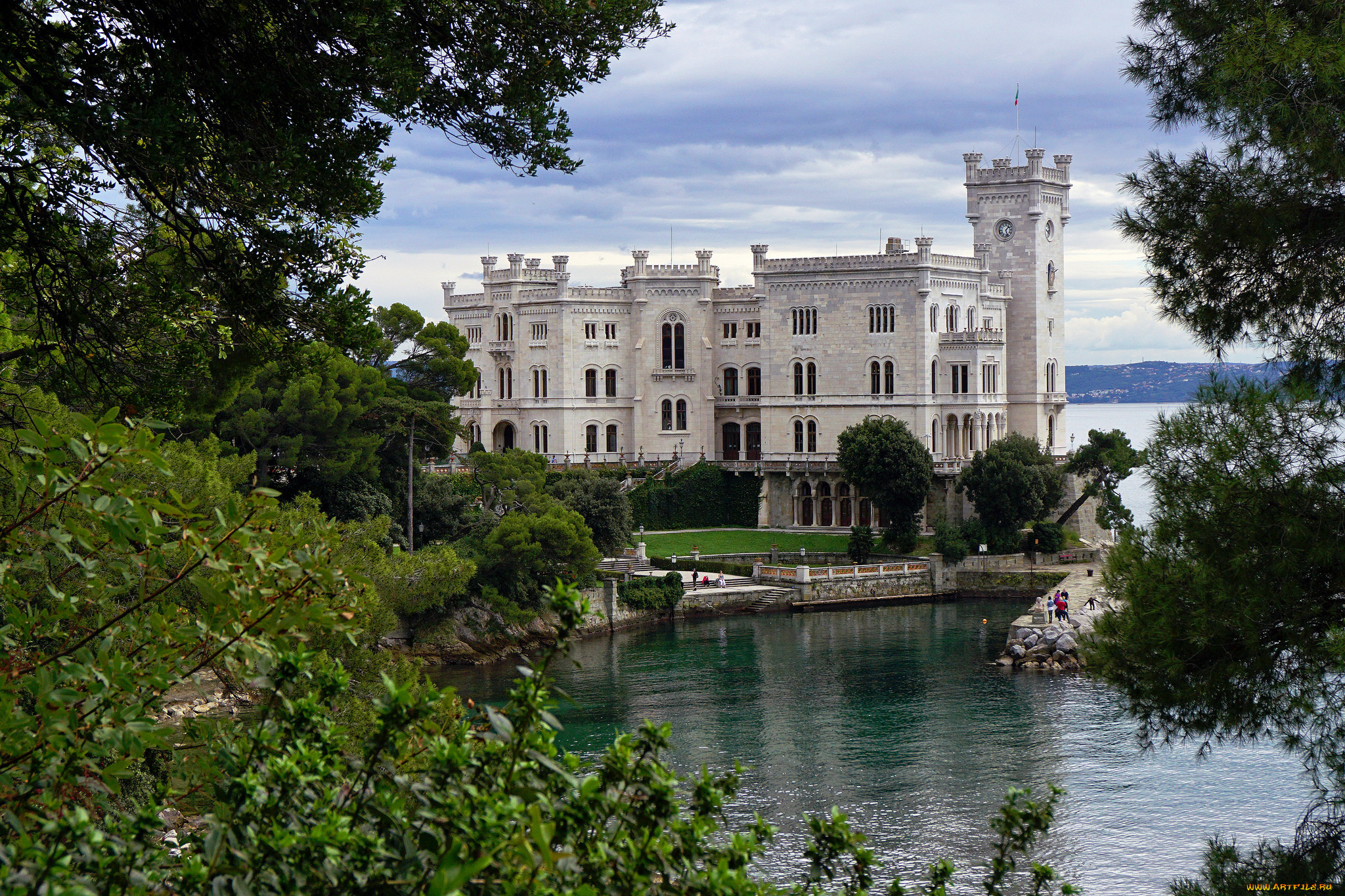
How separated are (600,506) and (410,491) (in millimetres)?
8221

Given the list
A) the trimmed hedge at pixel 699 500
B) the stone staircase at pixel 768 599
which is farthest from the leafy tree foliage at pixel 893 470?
the trimmed hedge at pixel 699 500

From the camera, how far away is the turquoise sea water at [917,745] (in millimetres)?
22531

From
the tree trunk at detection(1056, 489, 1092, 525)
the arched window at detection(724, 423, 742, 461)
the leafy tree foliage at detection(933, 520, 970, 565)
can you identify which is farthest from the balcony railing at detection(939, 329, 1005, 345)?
the arched window at detection(724, 423, 742, 461)

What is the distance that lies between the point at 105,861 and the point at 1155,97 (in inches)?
438

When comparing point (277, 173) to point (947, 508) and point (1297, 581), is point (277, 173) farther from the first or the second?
Result: point (947, 508)

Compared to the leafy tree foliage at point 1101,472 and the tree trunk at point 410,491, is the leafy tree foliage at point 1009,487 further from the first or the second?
the tree trunk at point 410,491

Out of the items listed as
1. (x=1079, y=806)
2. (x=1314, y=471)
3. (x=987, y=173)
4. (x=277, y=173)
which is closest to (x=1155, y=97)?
(x=1314, y=471)

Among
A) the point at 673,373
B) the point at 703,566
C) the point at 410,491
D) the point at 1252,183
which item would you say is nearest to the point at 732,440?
the point at 673,373

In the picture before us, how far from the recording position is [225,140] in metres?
8.72

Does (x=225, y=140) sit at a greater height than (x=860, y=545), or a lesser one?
greater

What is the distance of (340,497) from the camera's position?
39812 millimetres

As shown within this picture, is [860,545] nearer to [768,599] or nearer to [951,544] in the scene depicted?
[951,544]

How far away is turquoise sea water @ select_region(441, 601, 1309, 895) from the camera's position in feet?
73.9

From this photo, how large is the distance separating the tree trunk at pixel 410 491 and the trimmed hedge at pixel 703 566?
11.0 m
